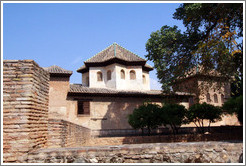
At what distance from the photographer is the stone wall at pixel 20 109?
Answer: 377 centimetres

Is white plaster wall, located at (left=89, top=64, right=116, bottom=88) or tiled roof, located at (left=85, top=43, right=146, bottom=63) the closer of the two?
white plaster wall, located at (left=89, top=64, right=116, bottom=88)

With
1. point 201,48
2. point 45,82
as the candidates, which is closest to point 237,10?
point 201,48

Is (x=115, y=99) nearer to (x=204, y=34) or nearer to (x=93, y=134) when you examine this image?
(x=93, y=134)

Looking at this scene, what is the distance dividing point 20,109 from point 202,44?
21.3ft

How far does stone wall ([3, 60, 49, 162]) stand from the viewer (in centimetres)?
377

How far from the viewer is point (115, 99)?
695 inches

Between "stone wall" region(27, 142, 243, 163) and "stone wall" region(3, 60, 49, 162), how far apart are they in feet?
0.97

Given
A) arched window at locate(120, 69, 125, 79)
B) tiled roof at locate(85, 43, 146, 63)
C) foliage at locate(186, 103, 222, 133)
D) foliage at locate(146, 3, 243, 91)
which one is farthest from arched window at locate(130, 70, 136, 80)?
foliage at locate(186, 103, 222, 133)

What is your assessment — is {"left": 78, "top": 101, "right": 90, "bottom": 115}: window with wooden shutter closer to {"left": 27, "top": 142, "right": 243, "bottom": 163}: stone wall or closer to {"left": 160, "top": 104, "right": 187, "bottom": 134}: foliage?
{"left": 160, "top": 104, "right": 187, "bottom": 134}: foliage

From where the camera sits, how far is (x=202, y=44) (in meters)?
7.86

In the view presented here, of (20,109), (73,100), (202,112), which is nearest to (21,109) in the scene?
(20,109)

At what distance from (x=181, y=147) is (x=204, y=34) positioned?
28.3 ft

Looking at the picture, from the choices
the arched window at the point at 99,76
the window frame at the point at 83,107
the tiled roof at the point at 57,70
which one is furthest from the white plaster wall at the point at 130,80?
the tiled roof at the point at 57,70

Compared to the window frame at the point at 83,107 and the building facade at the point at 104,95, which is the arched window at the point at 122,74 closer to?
the building facade at the point at 104,95
